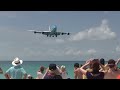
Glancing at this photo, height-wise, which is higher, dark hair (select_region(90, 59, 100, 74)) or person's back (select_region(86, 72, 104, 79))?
dark hair (select_region(90, 59, 100, 74))

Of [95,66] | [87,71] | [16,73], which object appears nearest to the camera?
[95,66]

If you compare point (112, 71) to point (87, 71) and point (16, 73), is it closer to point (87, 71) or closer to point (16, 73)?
point (87, 71)

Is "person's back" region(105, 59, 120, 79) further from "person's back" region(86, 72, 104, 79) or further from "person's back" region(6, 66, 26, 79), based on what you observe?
"person's back" region(6, 66, 26, 79)

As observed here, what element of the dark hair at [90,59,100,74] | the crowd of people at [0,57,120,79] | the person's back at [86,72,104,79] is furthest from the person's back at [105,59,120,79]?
the dark hair at [90,59,100,74]

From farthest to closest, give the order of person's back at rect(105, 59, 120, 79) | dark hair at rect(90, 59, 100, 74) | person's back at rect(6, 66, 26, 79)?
person's back at rect(6, 66, 26, 79) → person's back at rect(105, 59, 120, 79) → dark hair at rect(90, 59, 100, 74)

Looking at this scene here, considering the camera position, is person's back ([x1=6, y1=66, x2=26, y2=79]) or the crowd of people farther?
person's back ([x1=6, y1=66, x2=26, y2=79])

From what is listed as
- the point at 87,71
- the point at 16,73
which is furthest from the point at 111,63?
the point at 16,73

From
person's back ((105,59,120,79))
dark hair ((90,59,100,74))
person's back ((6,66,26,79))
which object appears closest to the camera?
dark hair ((90,59,100,74))

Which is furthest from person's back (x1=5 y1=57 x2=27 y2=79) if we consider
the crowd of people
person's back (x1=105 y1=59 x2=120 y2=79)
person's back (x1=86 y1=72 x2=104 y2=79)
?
person's back (x1=105 y1=59 x2=120 y2=79)
